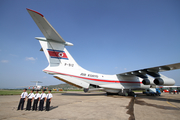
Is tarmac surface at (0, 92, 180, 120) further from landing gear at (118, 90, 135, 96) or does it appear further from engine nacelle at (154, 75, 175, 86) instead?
landing gear at (118, 90, 135, 96)

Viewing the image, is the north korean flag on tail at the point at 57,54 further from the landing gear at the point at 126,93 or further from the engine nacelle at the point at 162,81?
the engine nacelle at the point at 162,81

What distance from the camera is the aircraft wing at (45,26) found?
623 cm

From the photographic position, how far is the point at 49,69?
31.4 feet

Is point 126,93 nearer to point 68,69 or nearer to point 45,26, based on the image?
point 68,69

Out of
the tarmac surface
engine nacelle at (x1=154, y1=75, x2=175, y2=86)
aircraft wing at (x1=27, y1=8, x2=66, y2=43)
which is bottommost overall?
the tarmac surface

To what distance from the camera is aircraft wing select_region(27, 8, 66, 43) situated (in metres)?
6.23

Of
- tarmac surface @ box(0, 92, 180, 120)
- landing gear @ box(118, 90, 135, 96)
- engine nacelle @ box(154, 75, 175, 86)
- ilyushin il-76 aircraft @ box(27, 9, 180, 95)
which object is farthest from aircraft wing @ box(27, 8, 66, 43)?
engine nacelle @ box(154, 75, 175, 86)

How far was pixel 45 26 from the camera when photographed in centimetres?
739

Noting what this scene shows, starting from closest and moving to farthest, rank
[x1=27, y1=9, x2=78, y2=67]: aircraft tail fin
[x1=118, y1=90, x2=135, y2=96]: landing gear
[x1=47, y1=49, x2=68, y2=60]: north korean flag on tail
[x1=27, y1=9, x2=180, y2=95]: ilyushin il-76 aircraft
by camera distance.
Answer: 1. [x1=27, y1=9, x2=78, y2=67]: aircraft tail fin
2. [x1=27, y1=9, x2=180, y2=95]: ilyushin il-76 aircraft
3. [x1=47, y1=49, x2=68, y2=60]: north korean flag on tail
4. [x1=118, y1=90, x2=135, y2=96]: landing gear

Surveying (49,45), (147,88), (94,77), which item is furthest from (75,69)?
(147,88)

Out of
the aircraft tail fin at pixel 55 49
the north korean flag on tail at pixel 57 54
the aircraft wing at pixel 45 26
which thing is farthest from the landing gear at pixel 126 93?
the aircraft wing at pixel 45 26

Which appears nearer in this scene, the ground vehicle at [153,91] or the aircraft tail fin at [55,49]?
the aircraft tail fin at [55,49]

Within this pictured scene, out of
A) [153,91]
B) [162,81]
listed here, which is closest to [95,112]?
[162,81]

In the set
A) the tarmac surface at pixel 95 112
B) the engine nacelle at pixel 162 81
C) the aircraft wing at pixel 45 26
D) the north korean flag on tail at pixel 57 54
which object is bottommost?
the tarmac surface at pixel 95 112
